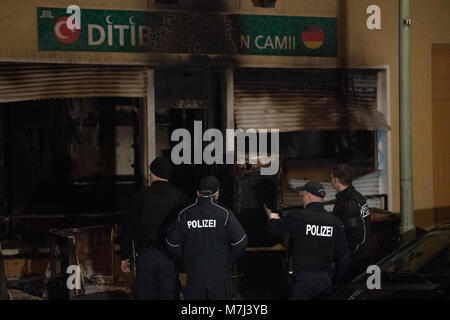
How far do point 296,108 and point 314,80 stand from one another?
59 cm

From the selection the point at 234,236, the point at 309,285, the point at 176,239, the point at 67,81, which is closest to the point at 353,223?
the point at 309,285

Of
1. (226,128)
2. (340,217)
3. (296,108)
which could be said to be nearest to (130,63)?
(226,128)

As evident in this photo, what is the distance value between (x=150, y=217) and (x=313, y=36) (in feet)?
16.4

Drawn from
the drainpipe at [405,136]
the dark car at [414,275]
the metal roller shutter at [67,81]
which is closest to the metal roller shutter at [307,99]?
the metal roller shutter at [67,81]

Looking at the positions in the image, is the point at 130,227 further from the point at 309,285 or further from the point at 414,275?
the point at 414,275

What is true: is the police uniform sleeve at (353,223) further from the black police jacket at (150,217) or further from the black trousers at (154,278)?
the black trousers at (154,278)

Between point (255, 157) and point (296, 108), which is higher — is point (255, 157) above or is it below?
below

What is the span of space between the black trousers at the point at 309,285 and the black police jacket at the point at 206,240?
68cm

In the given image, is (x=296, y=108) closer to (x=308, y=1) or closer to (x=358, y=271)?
(x=308, y=1)

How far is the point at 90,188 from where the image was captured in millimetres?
11461

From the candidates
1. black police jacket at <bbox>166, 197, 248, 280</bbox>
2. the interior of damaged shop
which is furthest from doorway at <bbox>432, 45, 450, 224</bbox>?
black police jacket at <bbox>166, 197, 248, 280</bbox>
